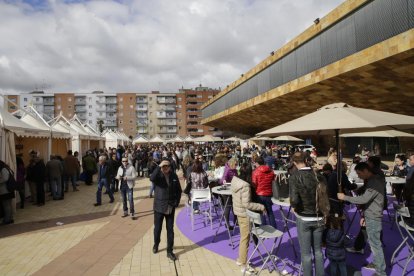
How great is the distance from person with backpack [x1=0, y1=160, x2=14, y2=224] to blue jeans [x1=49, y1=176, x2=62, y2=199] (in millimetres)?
3178

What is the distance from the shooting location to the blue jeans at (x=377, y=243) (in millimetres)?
4258

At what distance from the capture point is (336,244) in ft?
12.9

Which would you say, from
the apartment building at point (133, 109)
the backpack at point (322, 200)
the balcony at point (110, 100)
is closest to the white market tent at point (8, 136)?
the backpack at point (322, 200)

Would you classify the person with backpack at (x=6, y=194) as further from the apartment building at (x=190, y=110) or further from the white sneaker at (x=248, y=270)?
the apartment building at (x=190, y=110)

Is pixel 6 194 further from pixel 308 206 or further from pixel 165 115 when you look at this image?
pixel 165 115

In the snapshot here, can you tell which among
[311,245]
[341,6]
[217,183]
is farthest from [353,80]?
[311,245]

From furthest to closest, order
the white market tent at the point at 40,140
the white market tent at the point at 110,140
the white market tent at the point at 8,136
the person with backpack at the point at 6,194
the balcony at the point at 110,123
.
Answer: the balcony at the point at 110,123
the white market tent at the point at 110,140
the white market tent at the point at 40,140
the white market tent at the point at 8,136
the person with backpack at the point at 6,194

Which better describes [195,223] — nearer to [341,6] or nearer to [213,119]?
[341,6]

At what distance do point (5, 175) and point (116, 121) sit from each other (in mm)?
93281

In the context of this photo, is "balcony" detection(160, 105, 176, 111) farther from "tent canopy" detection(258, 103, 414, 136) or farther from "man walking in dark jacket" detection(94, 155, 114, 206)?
"tent canopy" detection(258, 103, 414, 136)

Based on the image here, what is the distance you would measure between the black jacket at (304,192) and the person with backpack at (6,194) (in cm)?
753

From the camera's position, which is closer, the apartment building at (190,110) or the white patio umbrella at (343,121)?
the white patio umbrella at (343,121)

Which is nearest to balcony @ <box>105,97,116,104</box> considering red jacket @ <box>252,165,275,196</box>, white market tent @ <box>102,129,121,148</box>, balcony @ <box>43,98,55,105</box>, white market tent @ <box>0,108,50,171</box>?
balcony @ <box>43,98,55,105</box>

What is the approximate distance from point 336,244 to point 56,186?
10.8m
